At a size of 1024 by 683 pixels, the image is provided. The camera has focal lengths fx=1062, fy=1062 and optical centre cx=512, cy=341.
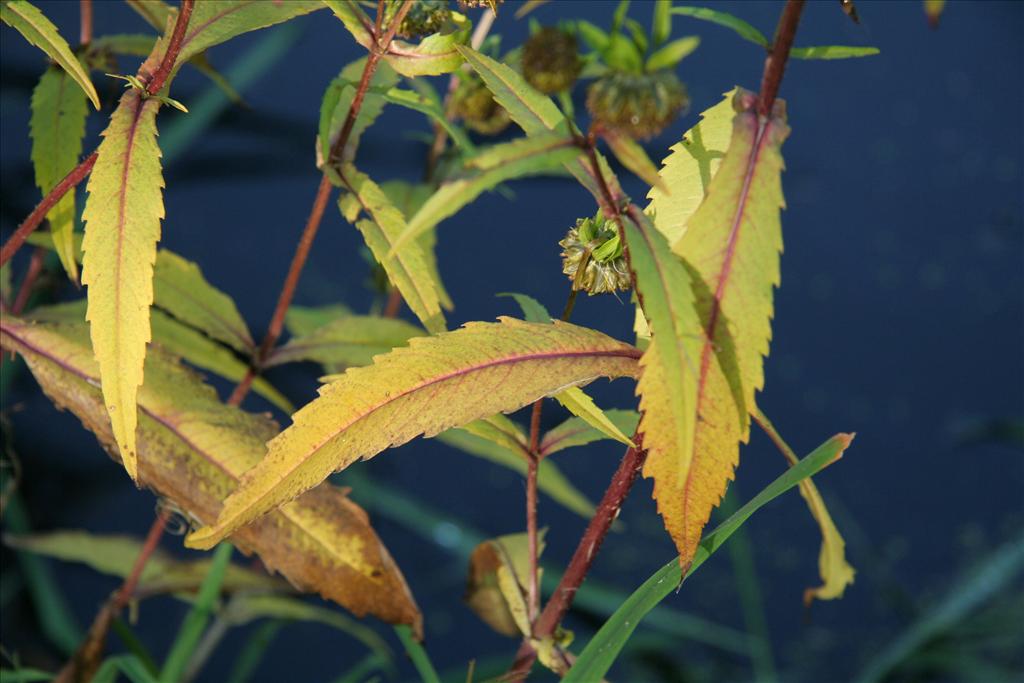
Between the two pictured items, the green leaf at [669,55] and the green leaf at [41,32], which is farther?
the green leaf at [669,55]

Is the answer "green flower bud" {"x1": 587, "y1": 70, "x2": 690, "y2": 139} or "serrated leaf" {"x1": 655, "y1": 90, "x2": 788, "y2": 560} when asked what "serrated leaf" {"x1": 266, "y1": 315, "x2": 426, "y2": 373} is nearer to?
"green flower bud" {"x1": 587, "y1": 70, "x2": 690, "y2": 139}

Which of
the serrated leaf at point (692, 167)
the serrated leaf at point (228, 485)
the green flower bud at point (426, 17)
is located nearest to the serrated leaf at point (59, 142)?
the serrated leaf at point (228, 485)

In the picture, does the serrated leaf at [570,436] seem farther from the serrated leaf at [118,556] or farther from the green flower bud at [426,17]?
the serrated leaf at [118,556]

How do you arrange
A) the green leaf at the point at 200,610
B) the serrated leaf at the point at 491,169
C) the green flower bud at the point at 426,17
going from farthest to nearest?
1. the green leaf at the point at 200,610
2. the green flower bud at the point at 426,17
3. the serrated leaf at the point at 491,169

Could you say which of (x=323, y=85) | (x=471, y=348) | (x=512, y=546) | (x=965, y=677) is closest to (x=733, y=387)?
(x=471, y=348)

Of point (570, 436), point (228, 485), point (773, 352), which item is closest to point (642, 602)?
point (570, 436)

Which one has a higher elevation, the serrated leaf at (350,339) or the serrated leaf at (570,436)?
the serrated leaf at (350,339)
